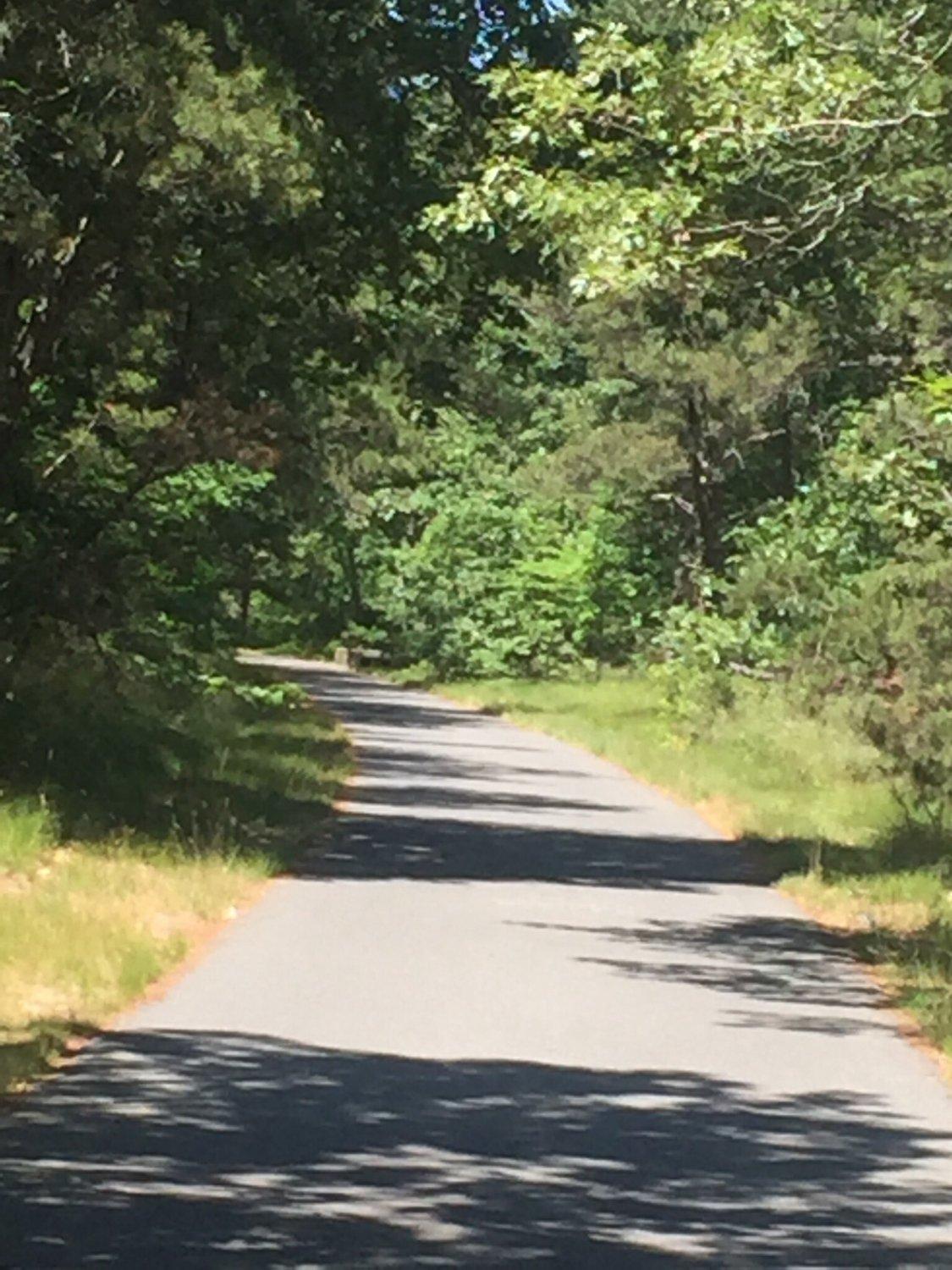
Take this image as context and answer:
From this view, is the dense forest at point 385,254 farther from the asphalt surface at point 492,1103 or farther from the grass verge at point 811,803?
the asphalt surface at point 492,1103

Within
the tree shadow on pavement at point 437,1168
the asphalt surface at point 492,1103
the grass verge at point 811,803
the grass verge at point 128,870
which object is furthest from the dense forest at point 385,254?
the tree shadow on pavement at point 437,1168

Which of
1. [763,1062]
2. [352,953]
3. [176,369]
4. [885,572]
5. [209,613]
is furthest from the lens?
[885,572]

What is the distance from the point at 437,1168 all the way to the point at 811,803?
70.0 feet

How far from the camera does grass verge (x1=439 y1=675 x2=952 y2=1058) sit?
1730cm

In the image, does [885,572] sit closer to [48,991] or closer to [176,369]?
[176,369]

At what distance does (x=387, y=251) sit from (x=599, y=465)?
37449mm

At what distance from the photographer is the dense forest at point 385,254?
1575 cm

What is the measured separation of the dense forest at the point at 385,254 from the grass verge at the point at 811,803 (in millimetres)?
1460

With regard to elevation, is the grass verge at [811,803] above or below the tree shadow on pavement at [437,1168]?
above

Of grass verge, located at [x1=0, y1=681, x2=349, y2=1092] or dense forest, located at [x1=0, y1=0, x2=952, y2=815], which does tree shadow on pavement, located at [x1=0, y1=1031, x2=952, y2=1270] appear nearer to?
grass verge, located at [x1=0, y1=681, x2=349, y2=1092]

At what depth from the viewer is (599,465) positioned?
58375mm

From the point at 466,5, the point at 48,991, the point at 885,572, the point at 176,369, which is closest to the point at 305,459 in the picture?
the point at 885,572

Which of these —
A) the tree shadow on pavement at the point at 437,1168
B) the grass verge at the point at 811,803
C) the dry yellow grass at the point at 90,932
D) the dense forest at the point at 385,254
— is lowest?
the tree shadow on pavement at the point at 437,1168

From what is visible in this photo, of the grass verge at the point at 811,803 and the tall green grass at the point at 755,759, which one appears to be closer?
the grass verge at the point at 811,803
